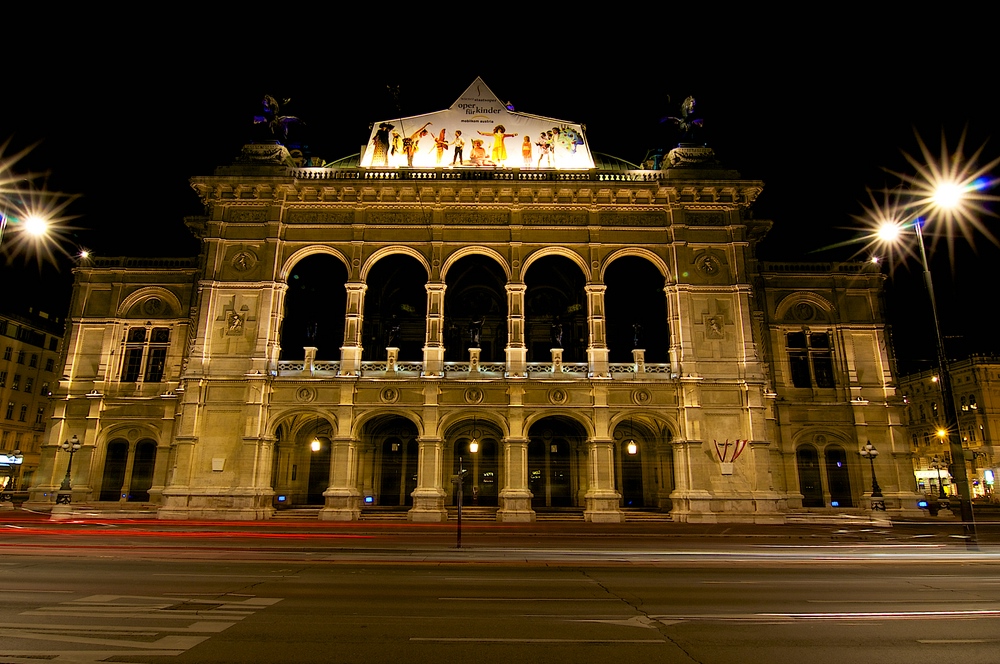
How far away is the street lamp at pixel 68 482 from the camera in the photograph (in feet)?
89.2

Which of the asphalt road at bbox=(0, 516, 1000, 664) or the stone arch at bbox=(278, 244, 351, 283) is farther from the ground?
the stone arch at bbox=(278, 244, 351, 283)

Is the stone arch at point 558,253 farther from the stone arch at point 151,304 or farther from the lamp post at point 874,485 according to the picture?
the stone arch at point 151,304

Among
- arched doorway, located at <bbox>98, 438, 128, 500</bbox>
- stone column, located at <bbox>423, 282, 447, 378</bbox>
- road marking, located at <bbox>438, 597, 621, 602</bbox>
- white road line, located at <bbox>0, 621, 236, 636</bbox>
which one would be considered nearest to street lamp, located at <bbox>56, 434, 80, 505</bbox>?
arched doorway, located at <bbox>98, 438, 128, 500</bbox>

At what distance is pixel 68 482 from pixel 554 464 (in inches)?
942

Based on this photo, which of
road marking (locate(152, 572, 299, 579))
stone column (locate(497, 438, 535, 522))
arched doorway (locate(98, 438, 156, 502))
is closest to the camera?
road marking (locate(152, 572, 299, 579))

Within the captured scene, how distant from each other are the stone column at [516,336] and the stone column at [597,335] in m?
3.14

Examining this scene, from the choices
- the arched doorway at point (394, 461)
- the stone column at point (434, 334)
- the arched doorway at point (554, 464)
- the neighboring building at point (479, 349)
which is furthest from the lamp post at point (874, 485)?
the arched doorway at point (394, 461)

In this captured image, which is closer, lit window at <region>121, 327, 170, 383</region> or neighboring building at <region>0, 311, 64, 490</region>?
lit window at <region>121, 327, 170, 383</region>

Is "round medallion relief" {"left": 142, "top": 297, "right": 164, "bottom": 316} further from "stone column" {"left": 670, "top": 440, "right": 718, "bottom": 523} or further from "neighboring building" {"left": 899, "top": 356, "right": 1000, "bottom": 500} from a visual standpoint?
"neighboring building" {"left": 899, "top": 356, "right": 1000, "bottom": 500}

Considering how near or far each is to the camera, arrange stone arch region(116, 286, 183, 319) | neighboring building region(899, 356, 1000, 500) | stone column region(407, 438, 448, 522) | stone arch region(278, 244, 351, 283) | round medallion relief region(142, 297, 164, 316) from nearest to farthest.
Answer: stone column region(407, 438, 448, 522), stone arch region(278, 244, 351, 283), stone arch region(116, 286, 183, 319), round medallion relief region(142, 297, 164, 316), neighboring building region(899, 356, 1000, 500)

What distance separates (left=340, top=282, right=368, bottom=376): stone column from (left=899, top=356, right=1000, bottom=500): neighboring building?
50252 mm

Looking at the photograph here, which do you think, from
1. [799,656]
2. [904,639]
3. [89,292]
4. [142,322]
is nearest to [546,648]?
[799,656]

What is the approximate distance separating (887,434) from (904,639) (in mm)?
27743

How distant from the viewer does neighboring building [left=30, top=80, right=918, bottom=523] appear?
2656 centimetres
